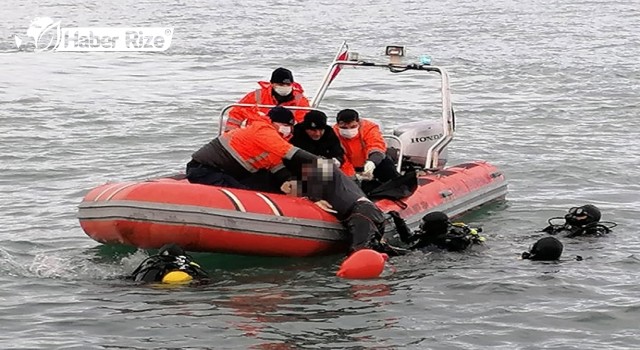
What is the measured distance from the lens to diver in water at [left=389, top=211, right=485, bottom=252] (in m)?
9.44

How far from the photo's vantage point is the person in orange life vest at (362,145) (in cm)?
1033

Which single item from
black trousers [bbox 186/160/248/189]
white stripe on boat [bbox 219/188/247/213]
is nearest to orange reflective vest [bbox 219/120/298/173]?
black trousers [bbox 186/160/248/189]

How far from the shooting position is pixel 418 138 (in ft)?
39.0

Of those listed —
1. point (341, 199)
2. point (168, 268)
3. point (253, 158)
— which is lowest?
point (168, 268)

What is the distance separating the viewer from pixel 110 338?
24.5ft

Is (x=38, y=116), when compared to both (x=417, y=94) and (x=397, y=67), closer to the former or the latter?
(x=417, y=94)

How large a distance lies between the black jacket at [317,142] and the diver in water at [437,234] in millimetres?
704

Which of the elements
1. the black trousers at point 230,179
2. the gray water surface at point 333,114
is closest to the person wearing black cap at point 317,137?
the black trousers at point 230,179

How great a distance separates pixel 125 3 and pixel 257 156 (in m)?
27.4

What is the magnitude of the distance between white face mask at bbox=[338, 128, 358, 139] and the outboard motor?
1526 millimetres

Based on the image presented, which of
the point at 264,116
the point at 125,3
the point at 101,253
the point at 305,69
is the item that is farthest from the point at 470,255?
the point at 125,3
